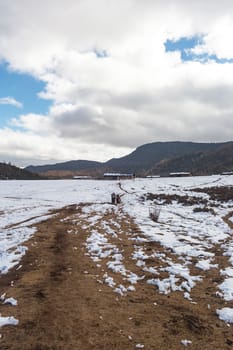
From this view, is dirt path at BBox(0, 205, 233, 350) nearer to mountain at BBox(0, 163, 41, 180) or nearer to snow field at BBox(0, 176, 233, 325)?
snow field at BBox(0, 176, 233, 325)

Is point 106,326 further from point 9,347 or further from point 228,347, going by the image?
point 228,347

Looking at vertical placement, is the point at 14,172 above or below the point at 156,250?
above

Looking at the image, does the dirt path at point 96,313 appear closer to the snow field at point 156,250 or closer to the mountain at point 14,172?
the snow field at point 156,250

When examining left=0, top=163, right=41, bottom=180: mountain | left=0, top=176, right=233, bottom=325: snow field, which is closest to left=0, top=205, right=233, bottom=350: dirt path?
left=0, top=176, right=233, bottom=325: snow field

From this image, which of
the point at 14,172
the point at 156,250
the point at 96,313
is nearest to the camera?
the point at 96,313

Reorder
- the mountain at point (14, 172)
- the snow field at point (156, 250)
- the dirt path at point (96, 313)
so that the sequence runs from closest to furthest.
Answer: the dirt path at point (96, 313), the snow field at point (156, 250), the mountain at point (14, 172)

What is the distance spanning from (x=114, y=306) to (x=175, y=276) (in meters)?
2.62

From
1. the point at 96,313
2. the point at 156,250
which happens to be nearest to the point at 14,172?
the point at 156,250

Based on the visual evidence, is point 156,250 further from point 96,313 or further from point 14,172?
point 14,172

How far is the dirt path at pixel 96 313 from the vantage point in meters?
5.50

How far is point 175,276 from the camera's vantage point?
8.95m

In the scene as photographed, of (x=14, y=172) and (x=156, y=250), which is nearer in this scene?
(x=156, y=250)

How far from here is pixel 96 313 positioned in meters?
6.56

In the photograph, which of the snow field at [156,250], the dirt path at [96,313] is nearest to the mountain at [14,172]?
the snow field at [156,250]
